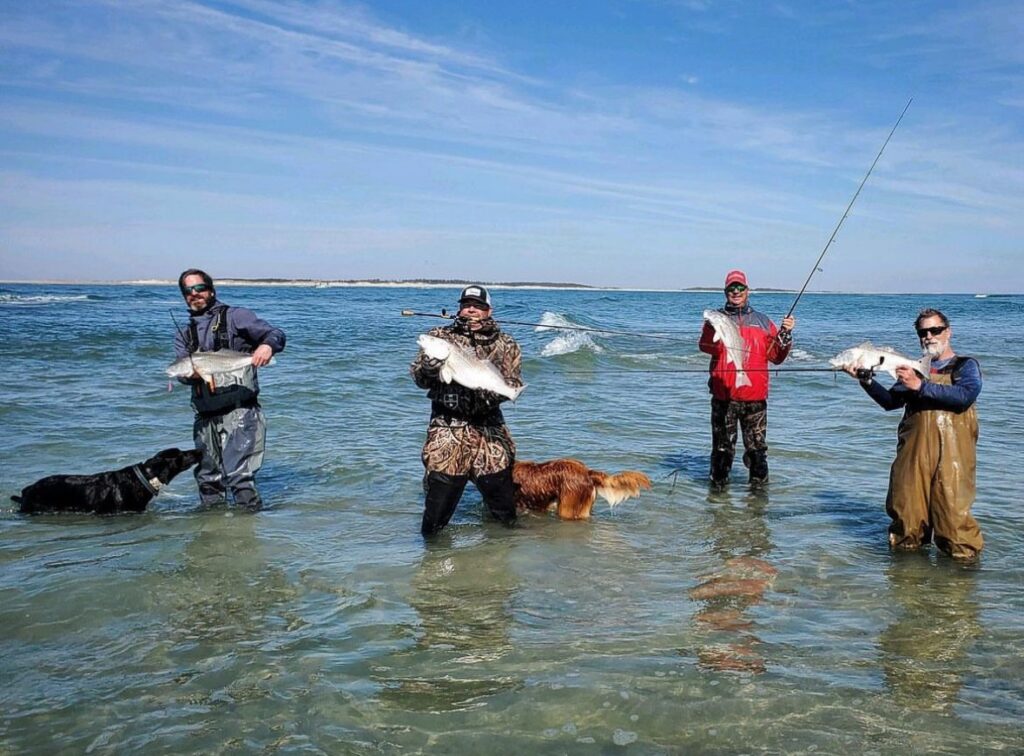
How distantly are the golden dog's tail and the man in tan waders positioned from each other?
216 centimetres

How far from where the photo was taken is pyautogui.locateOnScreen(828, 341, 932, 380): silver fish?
222 inches

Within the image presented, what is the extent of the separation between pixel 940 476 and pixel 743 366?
2.30 metres

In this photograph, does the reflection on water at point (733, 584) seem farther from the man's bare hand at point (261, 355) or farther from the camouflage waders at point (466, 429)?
the man's bare hand at point (261, 355)

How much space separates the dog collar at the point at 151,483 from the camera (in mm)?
7379

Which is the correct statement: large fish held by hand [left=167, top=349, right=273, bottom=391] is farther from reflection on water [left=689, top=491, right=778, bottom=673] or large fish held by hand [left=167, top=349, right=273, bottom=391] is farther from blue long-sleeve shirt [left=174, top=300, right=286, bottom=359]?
reflection on water [left=689, top=491, right=778, bottom=673]

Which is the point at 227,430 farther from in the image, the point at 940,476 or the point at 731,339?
the point at 940,476

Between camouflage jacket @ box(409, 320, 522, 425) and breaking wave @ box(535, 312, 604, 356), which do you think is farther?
breaking wave @ box(535, 312, 604, 356)

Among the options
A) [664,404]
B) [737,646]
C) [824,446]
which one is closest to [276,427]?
[664,404]

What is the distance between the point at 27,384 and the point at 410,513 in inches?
421

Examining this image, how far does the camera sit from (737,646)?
4543 mm

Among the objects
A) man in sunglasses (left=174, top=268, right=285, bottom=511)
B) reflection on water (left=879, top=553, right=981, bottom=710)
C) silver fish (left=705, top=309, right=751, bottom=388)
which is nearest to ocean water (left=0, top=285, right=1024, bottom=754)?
reflection on water (left=879, top=553, right=981, bottom=710)

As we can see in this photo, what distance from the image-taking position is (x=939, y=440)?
19.0 ft

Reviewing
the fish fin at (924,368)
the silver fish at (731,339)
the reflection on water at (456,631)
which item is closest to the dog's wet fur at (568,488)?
the reflection on water at (456,631)

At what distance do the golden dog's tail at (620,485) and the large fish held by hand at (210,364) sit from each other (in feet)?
10.7
